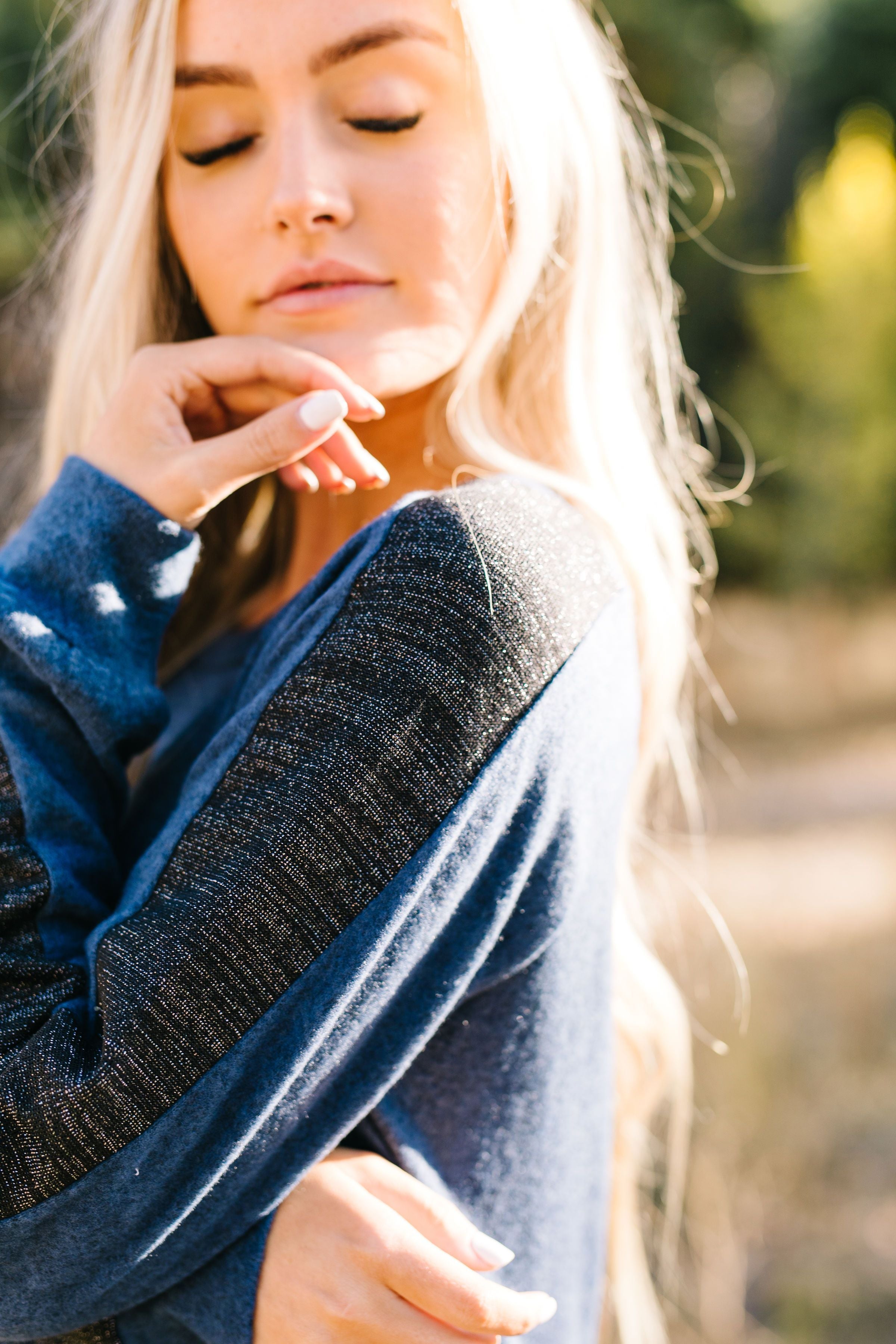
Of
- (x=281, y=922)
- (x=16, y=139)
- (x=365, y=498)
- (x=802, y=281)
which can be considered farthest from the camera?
(x=802, y=281)

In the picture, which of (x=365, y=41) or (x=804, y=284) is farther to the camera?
(x=804, y=284)

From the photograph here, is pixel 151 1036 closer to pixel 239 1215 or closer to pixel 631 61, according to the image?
pixel 239 1215

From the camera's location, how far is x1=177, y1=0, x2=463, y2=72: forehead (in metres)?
1.11

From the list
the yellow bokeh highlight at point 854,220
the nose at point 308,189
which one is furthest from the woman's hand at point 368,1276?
the yellow bokeh highlight at point 854,220

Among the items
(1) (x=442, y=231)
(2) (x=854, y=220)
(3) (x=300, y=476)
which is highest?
(1) (x=442, y=231)

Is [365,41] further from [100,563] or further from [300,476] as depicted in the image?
[100,563]

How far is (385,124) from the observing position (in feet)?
3.78

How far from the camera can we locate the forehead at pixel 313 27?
3.65 ft

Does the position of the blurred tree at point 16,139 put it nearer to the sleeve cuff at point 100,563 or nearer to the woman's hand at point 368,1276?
the sleeve cuff at point 100,563

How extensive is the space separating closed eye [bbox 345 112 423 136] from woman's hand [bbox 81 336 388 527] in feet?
0.77

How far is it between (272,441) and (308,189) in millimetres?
263

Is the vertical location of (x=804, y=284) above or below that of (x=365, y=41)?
below

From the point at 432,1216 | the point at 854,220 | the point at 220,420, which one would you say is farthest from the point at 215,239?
the point at 854,220

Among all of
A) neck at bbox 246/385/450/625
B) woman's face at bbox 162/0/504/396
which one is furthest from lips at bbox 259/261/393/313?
neck at bbox 246/385/450/625
